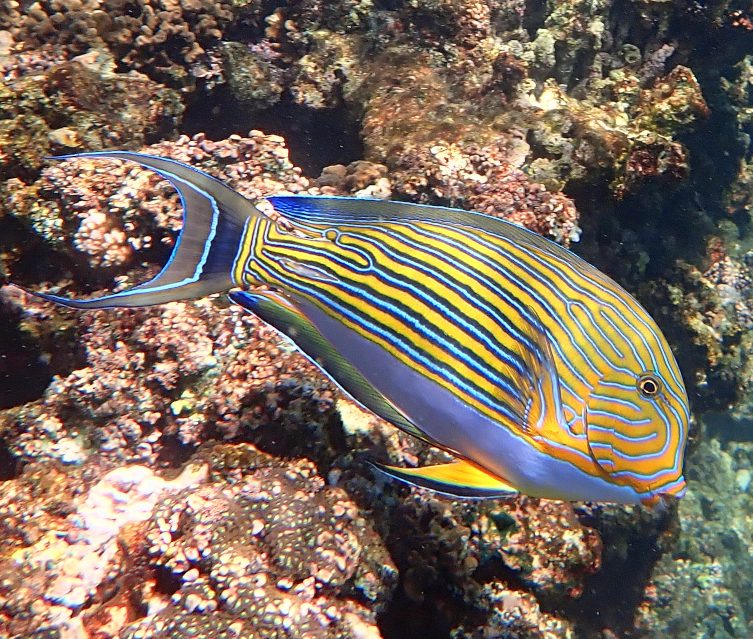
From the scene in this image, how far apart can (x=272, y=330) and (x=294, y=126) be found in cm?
313

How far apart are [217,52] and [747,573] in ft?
31.5

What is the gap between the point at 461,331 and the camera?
186 centimetres

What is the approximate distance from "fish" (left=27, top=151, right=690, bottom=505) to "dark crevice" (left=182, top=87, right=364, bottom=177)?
301 centimetres

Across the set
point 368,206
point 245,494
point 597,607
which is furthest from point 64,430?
point 597,607

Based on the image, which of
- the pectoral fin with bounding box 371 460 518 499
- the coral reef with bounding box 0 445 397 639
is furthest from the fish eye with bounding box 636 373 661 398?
the coral reef with bounding box 0 445 397 639

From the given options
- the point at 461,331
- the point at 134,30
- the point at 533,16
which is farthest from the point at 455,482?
the point at 533,16

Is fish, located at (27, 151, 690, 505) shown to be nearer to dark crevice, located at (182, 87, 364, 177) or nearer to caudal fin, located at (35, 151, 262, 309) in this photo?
caudal fin, located at (35, 151, 262, 309)

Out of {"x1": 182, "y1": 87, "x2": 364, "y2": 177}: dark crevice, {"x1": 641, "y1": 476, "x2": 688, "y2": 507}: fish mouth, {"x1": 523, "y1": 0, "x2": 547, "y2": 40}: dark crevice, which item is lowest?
{"x1": 182, "y1": 87, "x2": 364, "y2": 177}: dark crevice

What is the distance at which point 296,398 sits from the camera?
9.45ft

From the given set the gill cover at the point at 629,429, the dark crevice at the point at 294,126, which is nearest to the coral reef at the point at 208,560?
the gill cover at the point at 629,429

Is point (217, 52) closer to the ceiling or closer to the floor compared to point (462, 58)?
closer to the floor

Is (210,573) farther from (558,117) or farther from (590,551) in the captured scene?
(558,117)

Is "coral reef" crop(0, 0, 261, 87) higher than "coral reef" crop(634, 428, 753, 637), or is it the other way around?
"coral reef" crop(0, 0, 261, 87)

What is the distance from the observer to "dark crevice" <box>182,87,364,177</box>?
4.75 meters
